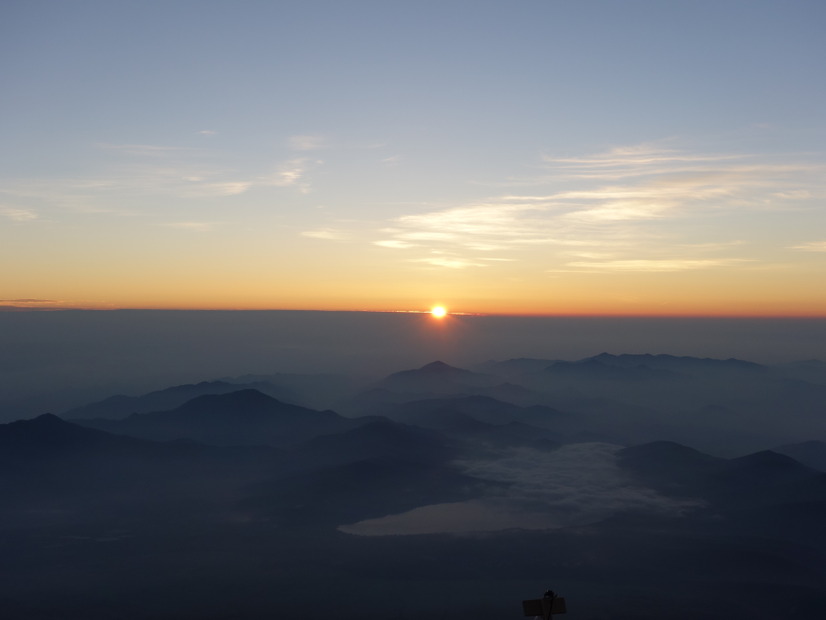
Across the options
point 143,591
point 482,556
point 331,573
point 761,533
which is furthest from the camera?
point 761,533

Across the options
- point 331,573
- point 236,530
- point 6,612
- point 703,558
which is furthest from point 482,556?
point 6,612

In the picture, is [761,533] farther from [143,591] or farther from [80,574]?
[80,574]

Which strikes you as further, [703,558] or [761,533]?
[761,533]

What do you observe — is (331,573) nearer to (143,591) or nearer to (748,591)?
(143,591)

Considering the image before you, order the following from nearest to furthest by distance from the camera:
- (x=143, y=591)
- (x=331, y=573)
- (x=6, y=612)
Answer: (x=6, y=612) → (x=143, y=591) → (x=331, y=573)

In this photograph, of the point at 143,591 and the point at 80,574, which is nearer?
the point at 143,591

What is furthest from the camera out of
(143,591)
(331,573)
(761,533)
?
(761,533)

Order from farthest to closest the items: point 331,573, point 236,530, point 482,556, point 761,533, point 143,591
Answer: point 236,530
point 761,533
point 482,556
point 331,573
point 143,591

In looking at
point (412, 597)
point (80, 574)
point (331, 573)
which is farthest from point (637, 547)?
point (80, 574)
